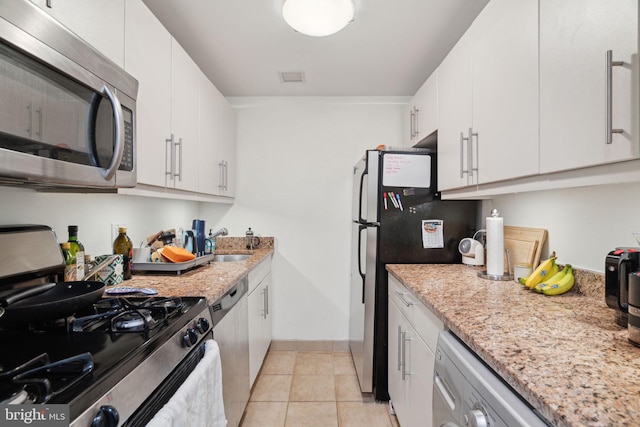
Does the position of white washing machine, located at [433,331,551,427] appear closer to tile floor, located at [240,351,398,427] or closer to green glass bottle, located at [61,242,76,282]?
tile floor, located at [240,351,398,427]

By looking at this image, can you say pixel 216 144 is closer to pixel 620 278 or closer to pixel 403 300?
pixel 403 300

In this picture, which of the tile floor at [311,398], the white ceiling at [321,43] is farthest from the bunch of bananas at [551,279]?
the white ceiling at [321,43]

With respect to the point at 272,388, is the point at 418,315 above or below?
above

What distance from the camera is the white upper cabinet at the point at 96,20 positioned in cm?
103

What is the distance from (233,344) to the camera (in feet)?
5.50

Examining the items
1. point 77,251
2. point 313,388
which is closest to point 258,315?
point 313,388

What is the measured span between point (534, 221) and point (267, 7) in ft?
5.97

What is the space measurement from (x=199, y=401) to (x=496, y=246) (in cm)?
154

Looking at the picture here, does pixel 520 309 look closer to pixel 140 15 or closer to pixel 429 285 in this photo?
pixel 429 285

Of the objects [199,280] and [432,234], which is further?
[432,234]

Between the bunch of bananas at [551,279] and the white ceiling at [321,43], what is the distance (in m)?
1.37

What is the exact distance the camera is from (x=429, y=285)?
1589mm

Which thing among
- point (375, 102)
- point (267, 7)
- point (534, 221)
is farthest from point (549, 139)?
point (375, 102)

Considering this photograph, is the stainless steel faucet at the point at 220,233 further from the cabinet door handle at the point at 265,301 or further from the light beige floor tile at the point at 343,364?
the light beige floor tile at the point at 343,364
